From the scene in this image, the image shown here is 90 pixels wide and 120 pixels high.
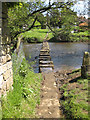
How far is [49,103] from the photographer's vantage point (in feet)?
15.9

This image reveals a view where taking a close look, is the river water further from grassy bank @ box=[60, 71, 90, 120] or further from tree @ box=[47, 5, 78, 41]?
grassy bank @ box=[60, 71, 90, 120]

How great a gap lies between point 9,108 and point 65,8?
423 cm

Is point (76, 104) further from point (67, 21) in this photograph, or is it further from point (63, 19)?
point (63, 19)

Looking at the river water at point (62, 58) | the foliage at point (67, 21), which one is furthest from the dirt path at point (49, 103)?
the river water at point (62, 58)

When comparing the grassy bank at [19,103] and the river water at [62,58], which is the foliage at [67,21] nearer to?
the river water at [62,58]

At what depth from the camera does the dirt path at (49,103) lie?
426cm

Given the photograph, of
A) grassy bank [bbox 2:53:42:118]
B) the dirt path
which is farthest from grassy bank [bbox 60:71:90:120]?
grassy bank [bbox 2:53:42:118]

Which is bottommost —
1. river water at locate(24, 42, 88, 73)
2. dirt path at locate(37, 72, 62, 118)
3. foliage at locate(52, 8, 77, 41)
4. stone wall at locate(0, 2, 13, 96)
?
dirt path at locate(37, 72, 62, 118)

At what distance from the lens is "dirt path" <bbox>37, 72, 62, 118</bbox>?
426 centimetres

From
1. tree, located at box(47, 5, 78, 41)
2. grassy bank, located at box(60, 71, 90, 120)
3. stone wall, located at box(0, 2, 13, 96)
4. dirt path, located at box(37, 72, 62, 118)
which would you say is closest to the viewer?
stone wall, located at box(0, 2, 13, 96)

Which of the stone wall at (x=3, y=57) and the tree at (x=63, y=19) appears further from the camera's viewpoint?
the tree at (x=63, y=19)

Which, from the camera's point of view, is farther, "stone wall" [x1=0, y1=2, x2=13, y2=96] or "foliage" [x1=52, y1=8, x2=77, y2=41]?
"foliage" [x1=52, y1=8, x2=77, y2=41]

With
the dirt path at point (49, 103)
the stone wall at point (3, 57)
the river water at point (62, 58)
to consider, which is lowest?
the dirt path at point (49, 103)

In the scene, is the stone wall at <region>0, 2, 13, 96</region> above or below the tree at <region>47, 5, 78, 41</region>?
below
